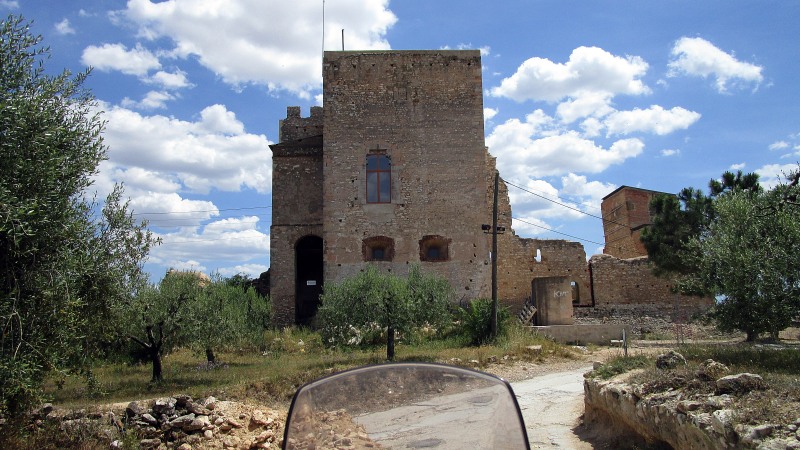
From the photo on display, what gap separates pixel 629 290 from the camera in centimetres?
2745

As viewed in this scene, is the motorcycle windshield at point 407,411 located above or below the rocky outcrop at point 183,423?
above

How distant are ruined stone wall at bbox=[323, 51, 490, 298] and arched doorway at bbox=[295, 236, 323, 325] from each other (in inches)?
114

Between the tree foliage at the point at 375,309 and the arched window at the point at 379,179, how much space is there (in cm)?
721

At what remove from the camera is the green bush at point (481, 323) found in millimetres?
19703

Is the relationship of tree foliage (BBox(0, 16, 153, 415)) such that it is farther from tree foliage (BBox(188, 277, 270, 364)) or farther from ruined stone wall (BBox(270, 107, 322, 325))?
ruined stone wall (BBox(270, 107, 322, 325))

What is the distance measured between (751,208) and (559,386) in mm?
5822

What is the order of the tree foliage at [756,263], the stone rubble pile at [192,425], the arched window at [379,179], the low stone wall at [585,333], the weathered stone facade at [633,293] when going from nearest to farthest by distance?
1. the stone rubble pile at [192,425]
2. the tree foliage at [756,263]
3. the low stone wall at [585,333]
4. the arched window at [379,179]
5. the weathered stone facade at [633,293]

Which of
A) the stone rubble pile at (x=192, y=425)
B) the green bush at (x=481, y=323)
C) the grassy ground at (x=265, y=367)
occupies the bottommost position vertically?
the stone rubble pile at (x=192, y=425)

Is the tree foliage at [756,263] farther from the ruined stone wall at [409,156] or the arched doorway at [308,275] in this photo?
the arched doorway at [308,275]

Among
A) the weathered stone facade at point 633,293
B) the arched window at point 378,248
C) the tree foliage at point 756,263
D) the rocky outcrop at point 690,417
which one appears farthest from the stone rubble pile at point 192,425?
the weathered stone facade at point 633,293

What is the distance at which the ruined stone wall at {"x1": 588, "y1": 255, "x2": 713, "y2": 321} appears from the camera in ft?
88.0

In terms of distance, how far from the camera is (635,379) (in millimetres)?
8336

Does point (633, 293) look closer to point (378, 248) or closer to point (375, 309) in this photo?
point (378, 248)

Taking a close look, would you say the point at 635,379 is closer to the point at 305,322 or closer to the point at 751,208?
the point at 751,208
